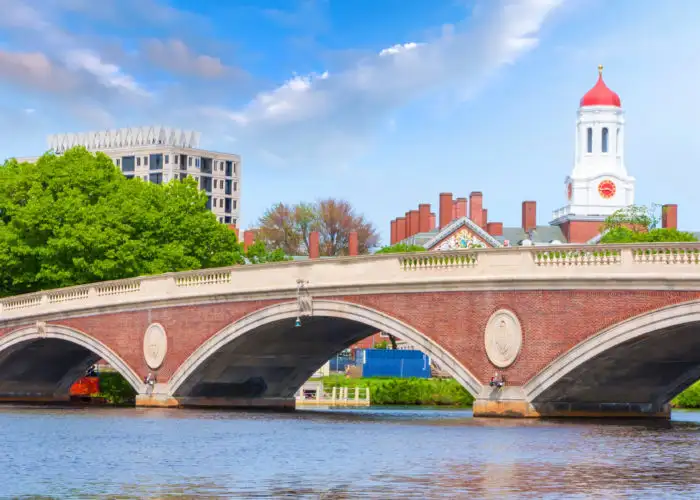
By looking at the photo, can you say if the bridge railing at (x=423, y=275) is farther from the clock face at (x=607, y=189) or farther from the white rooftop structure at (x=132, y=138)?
the white rooftop structure at (x=132, y=138)

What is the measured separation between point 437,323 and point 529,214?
334 ft

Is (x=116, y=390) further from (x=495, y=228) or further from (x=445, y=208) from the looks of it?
(x=495, y=228)

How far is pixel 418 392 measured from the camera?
7481 cm

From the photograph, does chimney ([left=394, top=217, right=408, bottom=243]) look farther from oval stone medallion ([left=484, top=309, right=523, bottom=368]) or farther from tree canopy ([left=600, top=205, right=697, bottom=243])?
oval stone medallion ([left=484, top=309, right=523, bottom=368])

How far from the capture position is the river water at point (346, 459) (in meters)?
25.3

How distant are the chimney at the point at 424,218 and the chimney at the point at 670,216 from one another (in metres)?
21.8

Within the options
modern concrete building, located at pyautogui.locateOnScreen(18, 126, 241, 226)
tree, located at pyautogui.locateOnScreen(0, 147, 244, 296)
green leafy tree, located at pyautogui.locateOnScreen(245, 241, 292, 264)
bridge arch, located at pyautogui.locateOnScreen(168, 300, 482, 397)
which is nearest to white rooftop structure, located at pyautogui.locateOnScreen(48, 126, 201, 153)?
modern concrete building, located at pyautogui.locateOnScreen(18, 126, 241, 226)

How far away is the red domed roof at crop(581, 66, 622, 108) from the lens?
478ft

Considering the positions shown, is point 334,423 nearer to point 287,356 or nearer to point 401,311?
point 401,311

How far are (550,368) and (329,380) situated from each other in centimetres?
4173

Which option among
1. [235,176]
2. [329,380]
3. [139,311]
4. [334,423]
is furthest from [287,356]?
[235,176]

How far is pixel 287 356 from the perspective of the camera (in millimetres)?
57969

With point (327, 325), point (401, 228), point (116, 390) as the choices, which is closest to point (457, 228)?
point (401, 228)

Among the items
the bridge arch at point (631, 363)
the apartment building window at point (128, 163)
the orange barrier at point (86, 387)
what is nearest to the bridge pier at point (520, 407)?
the bridge arch at point (631, 363)
